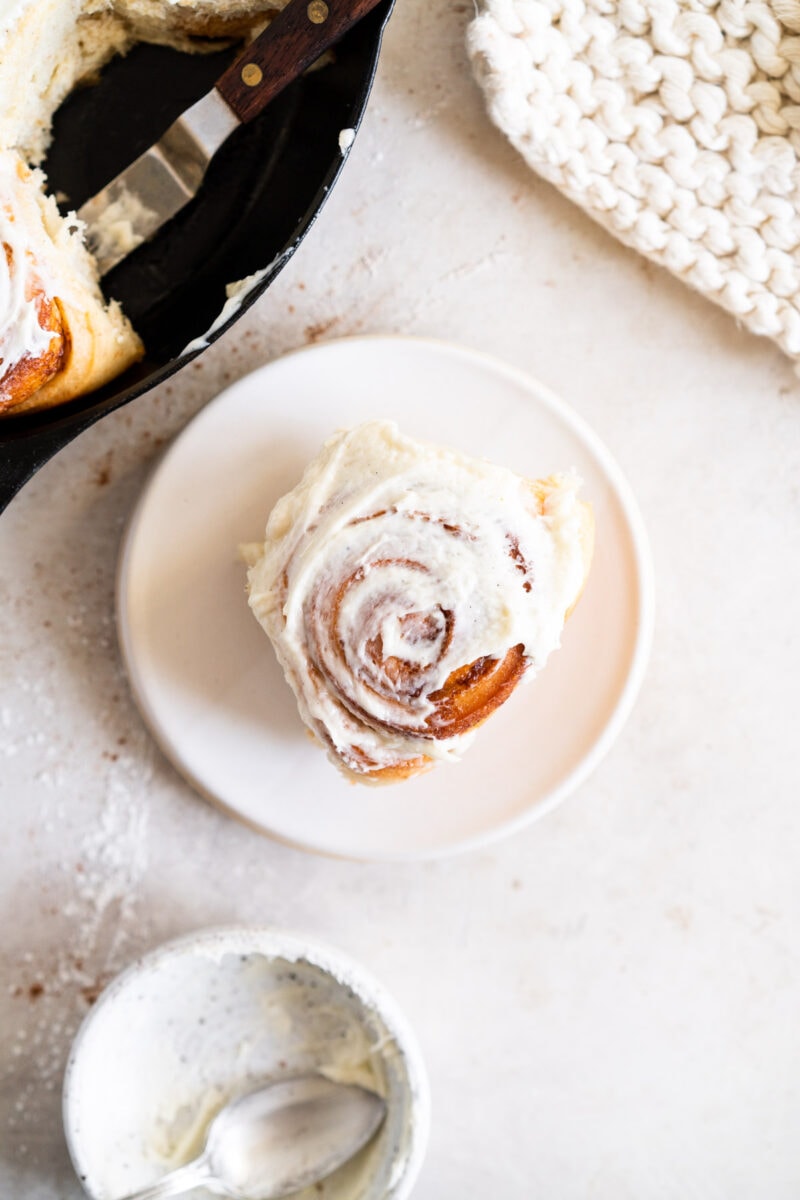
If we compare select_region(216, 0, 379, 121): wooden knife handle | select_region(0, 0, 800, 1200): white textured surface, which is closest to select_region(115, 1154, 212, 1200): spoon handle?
select_region(0, 0, 800, 1200): white textured surface

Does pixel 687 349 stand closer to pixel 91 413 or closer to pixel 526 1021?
pixel 91 413

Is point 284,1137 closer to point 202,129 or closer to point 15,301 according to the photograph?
point 15,301

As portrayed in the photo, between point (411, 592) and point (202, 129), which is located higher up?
point (202, 129)

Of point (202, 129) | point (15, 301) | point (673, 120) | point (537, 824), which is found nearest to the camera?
point (15, 301)

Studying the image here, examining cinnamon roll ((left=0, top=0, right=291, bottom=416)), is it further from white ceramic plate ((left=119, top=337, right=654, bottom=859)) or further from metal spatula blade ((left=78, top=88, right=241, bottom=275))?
white ceramic plate ((left=119, top=337, right=654, bottom=859))

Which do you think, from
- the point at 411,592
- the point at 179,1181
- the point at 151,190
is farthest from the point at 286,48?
the point at 179,1181

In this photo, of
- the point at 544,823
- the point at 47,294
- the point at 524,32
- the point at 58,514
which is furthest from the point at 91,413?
the point at 544,823

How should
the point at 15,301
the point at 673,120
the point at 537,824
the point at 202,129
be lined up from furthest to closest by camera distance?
1. the point at 537,824
2. the point at 673,120
3. the point at 202,129
4. the point at 15,301
